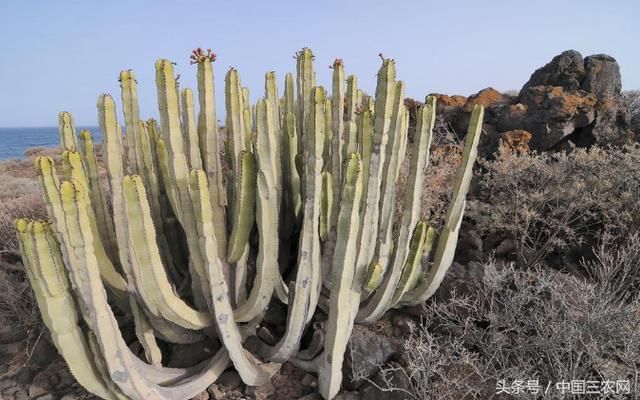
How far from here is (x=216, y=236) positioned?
9.96 ft

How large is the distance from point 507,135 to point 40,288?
6687 millimetres

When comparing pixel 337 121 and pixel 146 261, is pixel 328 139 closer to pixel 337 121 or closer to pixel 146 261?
pixel 337 121

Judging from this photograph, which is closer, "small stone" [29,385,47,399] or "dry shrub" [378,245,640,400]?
"dry shrub" [378,245,640,400]

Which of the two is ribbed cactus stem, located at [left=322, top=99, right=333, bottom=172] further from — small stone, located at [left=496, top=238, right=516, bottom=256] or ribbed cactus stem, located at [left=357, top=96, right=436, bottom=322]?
small stone, located at [left=496, top=238, right=516, bottom=256]

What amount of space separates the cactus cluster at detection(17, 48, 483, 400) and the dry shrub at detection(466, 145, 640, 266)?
5.51 feet

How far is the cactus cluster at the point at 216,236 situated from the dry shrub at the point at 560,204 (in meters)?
1.68

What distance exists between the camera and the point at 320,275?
124 inches

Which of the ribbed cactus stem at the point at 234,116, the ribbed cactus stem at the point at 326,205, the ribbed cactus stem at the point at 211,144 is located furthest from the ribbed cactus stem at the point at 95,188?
the ribbed cactus stem at the point at 326,205

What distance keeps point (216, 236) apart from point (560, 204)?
4.02 metres

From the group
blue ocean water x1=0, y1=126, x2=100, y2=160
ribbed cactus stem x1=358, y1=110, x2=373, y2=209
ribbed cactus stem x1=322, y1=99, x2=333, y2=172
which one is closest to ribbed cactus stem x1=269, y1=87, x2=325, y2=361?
ribbed cactus stem x1=358, y1=110, x2=373, y2=209

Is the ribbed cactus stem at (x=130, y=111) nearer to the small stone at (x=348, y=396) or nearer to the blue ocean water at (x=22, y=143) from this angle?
the blue ocean water at (x=22, y=143)

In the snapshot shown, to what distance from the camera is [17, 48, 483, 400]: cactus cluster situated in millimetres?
2402

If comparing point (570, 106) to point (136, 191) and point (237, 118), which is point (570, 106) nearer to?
point (237, 118)

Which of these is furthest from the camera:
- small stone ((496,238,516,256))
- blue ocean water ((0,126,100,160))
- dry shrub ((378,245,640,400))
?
blue ocean water ((0,126,100,160))
